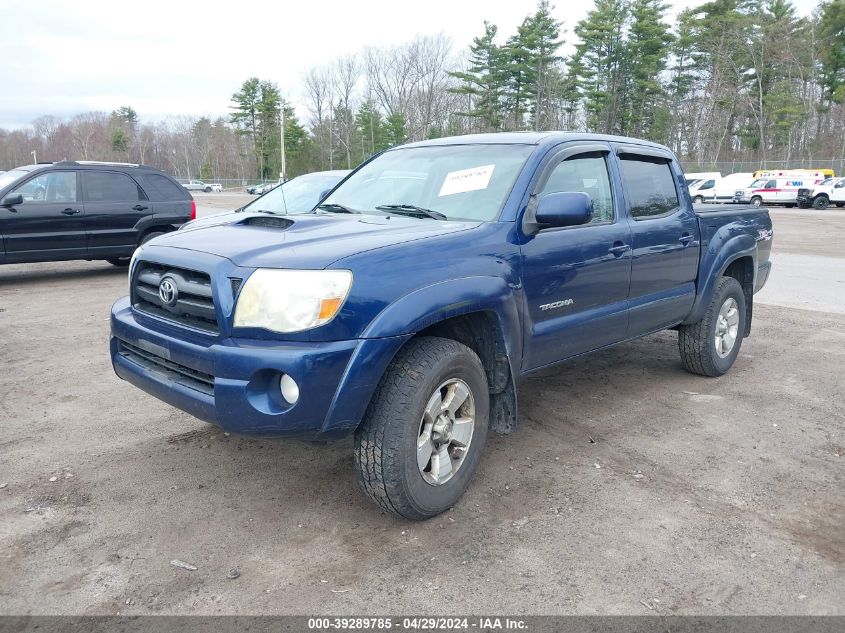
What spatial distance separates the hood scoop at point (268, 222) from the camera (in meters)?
3.66

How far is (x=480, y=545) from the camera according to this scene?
306cm

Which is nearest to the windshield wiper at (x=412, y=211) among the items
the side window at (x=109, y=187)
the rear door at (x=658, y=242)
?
the rear door at (x=658, y=242)

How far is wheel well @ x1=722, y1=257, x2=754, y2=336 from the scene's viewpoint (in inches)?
230

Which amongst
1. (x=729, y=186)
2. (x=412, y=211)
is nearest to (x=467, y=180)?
(x=412, y=211)

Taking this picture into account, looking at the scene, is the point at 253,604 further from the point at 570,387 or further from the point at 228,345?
the point at 570,387

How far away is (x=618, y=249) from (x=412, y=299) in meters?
1.82

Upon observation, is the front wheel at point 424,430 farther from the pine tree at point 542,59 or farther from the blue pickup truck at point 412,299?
the pine tree at point 542,59

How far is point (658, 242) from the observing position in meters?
4.67

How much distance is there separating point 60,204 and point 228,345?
8.57m

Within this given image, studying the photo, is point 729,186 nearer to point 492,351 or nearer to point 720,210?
point 720,210

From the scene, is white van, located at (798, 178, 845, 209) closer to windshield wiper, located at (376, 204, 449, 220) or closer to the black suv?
the black suv

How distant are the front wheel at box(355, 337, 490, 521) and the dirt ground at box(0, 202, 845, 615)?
19 centimetres

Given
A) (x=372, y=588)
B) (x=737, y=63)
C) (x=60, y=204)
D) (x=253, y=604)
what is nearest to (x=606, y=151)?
(x=372, y=588)

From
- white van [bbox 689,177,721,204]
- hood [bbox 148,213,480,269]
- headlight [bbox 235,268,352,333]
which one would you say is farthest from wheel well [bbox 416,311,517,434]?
white van [bbox 689,177,721,204]
